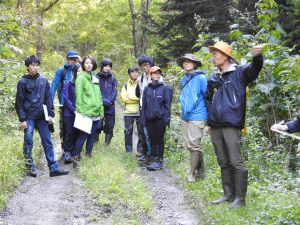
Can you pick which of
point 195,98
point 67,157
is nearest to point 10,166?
point 67,157

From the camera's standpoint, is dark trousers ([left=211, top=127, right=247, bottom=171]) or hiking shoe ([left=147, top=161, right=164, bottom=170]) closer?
dark trousers ([left=211, top=127, right=247, bottom=171])

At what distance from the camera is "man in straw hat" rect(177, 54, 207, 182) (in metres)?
7.34

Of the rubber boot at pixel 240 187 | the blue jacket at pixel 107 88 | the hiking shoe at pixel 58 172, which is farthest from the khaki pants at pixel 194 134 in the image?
the blue jacket at pixel 107 88

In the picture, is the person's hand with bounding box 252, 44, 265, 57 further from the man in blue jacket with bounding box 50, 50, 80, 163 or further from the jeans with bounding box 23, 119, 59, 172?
the man in blue jacket with bounding box 50, 50, 80, 163

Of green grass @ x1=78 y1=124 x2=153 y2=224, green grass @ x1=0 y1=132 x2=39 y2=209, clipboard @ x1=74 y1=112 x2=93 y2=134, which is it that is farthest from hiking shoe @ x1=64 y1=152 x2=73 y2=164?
clipboard @ x1=74 y1=112 x2=93 y2=134

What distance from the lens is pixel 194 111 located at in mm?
7387

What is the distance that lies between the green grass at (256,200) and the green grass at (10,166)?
2.82 metres

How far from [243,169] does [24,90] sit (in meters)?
4.12

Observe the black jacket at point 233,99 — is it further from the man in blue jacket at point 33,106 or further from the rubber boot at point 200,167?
the man in blue jacket at point 33,106

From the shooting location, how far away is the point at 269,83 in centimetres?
777

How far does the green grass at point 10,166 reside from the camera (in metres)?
6.47

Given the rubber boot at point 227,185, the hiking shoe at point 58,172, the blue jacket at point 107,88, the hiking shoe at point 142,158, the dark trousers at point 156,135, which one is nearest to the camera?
the rubber boot at point 227,185

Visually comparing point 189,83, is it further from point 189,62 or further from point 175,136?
point 175,136

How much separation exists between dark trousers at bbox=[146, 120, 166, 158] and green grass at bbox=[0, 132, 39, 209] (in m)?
2.46
